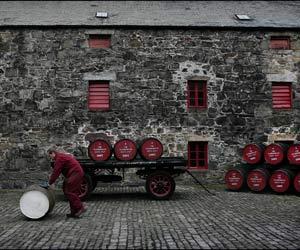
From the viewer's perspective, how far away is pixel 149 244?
262 inches

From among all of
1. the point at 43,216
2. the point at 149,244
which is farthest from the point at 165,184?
the point at 149,244

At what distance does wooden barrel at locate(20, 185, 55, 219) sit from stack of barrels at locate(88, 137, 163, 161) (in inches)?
120

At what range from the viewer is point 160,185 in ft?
39.8

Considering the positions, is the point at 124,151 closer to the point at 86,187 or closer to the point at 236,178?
the point at 86,187

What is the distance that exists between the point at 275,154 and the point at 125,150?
16.4ft

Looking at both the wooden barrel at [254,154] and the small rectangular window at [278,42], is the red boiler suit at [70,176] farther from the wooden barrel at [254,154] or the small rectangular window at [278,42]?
the small rectangular window at [278,42]

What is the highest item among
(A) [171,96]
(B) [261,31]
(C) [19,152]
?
(B) [261,31]

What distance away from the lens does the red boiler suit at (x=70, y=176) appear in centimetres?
923

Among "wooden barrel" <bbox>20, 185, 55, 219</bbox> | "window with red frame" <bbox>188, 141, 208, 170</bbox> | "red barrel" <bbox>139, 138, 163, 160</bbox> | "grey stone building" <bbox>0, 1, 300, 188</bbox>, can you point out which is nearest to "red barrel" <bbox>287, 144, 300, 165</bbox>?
"grey stone building" <bbox>0, 1, 300, 188</bbox>

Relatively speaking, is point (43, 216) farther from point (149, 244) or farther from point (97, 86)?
point (97, 86)

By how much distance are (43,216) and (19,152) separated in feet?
26.3

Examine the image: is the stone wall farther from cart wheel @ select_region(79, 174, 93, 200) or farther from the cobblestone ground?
cart wheel @ select_region(79, 174, 93, 200)

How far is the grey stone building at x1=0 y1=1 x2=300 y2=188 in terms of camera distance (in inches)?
656

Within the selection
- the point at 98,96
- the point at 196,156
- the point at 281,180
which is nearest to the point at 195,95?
the point at 196,156
